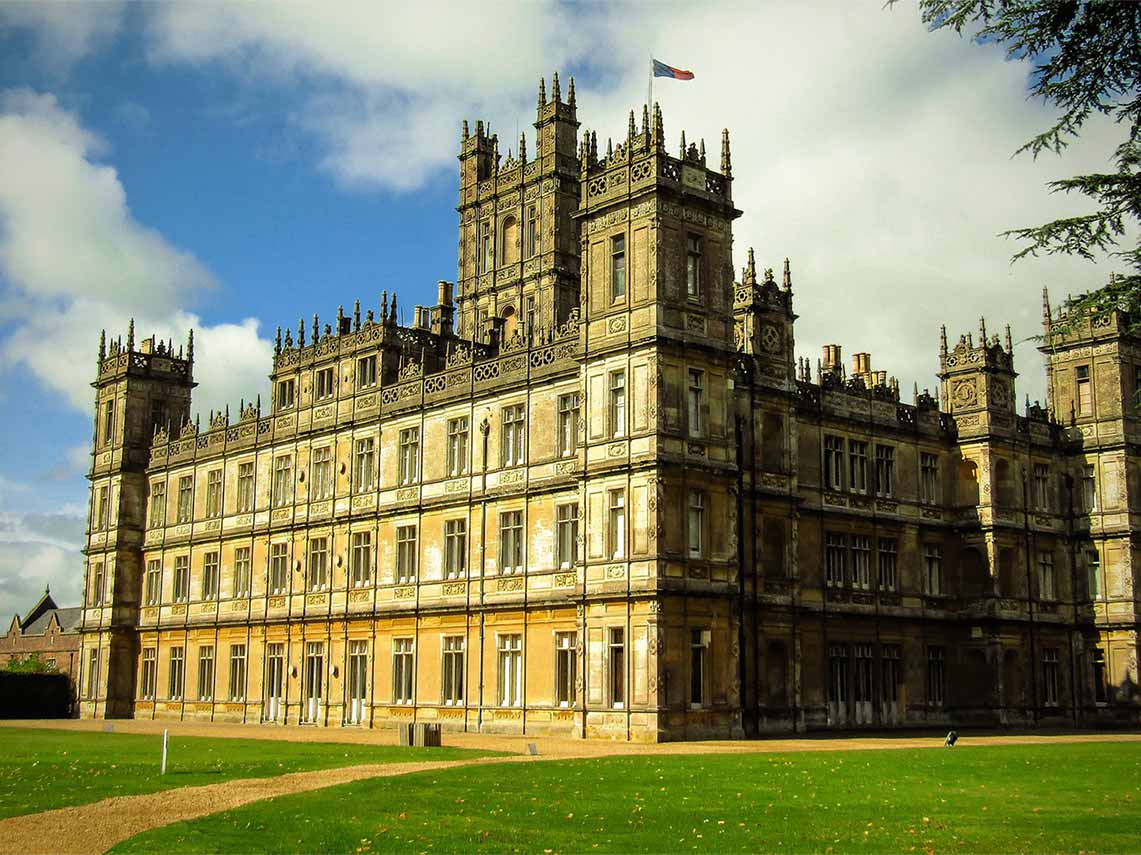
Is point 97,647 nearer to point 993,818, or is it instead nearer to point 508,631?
point 508,631

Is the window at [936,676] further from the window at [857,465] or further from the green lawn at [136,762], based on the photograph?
the green lawn at [136,762]

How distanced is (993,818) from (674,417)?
2179 cm

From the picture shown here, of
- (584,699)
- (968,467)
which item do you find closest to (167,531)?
(584,699)

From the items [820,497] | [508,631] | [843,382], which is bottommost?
[508,631]

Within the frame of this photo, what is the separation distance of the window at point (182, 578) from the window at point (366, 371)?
1541 centimetres

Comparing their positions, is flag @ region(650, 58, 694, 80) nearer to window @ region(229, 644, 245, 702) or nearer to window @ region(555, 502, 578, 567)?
window @ region(555, 502, 578, 567)

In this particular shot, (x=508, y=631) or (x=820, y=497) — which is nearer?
(x=508, y=631)

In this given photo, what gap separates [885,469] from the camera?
168ft

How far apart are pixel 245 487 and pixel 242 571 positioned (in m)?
3.83

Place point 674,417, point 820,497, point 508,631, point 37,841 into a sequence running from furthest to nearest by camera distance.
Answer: point 820,497
point 508,631
point 674,417
point 37,841

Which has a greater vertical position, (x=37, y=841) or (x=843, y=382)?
(x=843, y=382)

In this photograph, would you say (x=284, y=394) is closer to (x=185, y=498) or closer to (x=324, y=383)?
(x=324, y=383)

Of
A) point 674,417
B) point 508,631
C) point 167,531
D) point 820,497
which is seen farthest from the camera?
point 167,531

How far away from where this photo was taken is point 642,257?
40500 mm
